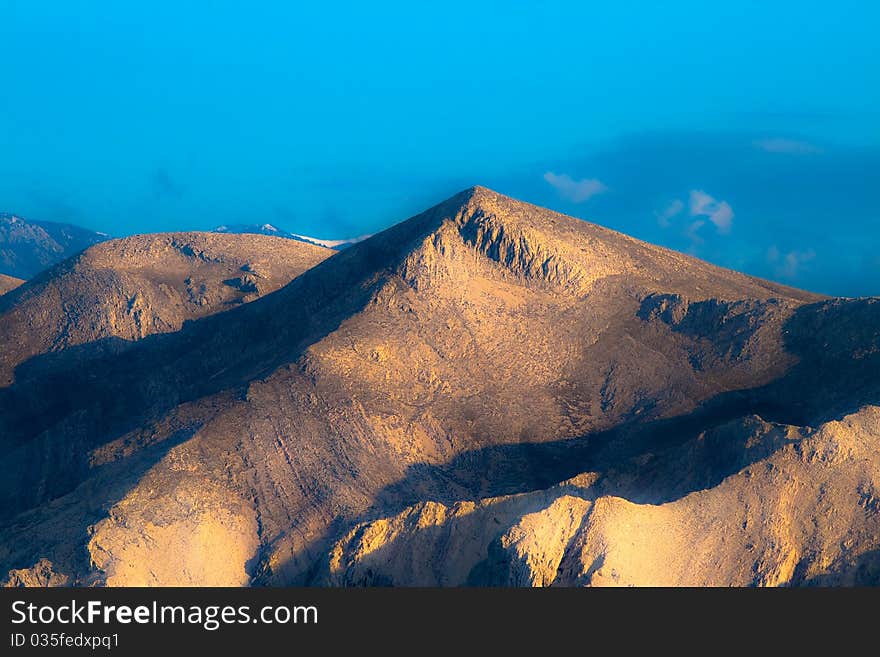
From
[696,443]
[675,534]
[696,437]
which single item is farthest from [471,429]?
[675,534]

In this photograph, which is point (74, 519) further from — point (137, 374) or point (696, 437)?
point (696, 437)

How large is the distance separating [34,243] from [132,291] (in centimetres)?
9884

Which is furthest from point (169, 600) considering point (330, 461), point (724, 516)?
point (724, 516)

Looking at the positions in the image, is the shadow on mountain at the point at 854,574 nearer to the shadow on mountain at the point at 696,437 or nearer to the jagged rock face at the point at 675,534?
the jagged rock face at the point at 675,534

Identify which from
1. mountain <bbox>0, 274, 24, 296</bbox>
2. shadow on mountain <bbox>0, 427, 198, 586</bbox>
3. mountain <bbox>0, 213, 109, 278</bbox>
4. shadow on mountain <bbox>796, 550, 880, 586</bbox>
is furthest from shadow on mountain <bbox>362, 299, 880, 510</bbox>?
mountain <bbox>0, 213, 109, 278</bbox>

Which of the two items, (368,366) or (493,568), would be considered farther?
(368,366)

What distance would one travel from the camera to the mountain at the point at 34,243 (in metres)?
152

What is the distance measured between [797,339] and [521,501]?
2287 centimetres

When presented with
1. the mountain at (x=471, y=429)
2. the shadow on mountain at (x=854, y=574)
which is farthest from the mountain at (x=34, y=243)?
the shadow on mountain at (x=854, y=574)

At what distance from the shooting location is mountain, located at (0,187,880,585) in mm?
36375

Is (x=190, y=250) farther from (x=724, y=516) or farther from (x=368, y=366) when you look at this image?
(x=724, y=516)

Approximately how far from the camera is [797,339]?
52.0 meters

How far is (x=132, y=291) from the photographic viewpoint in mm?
72312

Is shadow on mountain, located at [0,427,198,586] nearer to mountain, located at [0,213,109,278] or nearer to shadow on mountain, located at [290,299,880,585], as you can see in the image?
shadow on mountain, located at [290,299,880,585]
